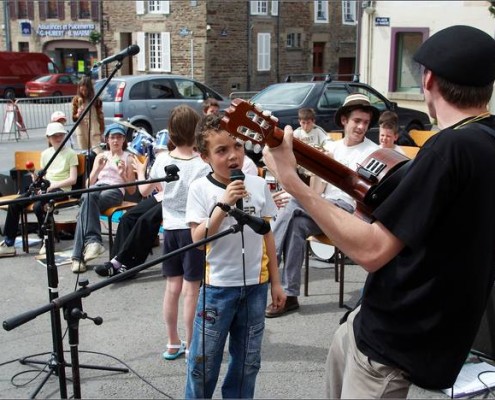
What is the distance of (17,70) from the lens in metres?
29.5

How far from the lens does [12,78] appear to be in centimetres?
2931

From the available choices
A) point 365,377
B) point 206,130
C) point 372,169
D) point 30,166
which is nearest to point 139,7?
point 30,166

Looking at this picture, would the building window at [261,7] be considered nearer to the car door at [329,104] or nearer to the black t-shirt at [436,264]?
the car door at [329,104]

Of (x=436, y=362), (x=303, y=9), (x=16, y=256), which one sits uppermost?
(x=303, y=9)

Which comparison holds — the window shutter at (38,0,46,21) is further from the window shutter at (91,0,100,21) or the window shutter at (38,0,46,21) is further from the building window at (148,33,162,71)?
the building window at (148,33,162,71)

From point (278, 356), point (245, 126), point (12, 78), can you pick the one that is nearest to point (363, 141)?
point (278, 356)

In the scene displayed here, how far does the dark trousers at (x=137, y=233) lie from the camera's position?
5555 mm

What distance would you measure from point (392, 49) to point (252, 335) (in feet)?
53.1

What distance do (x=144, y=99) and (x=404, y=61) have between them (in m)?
7.94

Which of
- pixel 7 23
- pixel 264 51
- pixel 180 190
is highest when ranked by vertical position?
pixel 7 23

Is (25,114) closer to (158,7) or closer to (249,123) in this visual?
(158,7)

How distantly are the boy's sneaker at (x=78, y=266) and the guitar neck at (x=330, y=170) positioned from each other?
402cm

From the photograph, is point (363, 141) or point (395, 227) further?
point (363, 141)

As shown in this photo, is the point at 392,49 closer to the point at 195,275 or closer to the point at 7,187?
the point at 7,187
